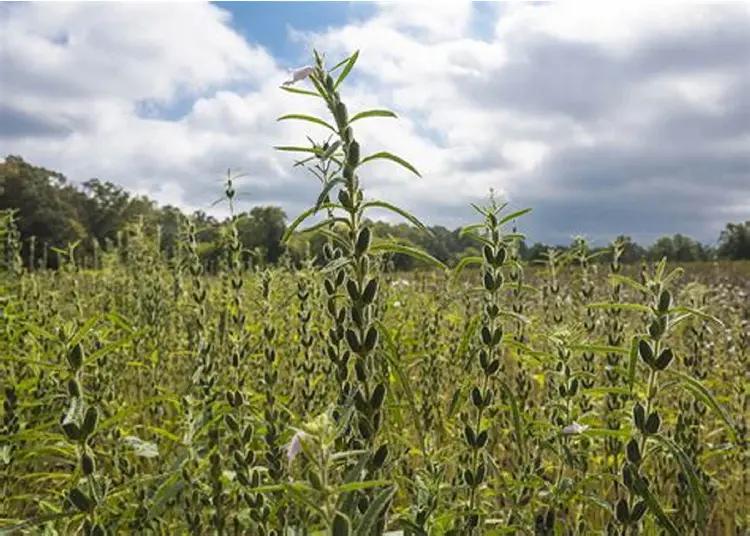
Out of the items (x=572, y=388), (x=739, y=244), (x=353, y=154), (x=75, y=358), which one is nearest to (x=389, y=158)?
(x=353, y=154)

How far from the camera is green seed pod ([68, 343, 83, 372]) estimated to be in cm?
137

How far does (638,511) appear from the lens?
1.53 m

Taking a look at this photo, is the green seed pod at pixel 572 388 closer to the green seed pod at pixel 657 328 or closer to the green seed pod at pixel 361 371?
the green seed pod at pixel 657 328

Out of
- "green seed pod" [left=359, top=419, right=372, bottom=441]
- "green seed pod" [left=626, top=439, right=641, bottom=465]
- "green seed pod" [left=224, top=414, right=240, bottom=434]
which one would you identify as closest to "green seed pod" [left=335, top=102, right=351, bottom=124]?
"green seed pod" [left=359, top=419, right=372, bottom=441]

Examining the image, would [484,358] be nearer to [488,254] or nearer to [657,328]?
[488,254]

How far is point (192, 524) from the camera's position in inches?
86.4

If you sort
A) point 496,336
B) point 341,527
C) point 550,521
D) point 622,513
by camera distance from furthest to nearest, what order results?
point 550,521, point 496,336, point 622,513, point 341,527

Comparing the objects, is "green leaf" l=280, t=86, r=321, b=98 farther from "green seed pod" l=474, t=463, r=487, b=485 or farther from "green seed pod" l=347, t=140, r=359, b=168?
"green seed pod" l=474, t=463, r=487, b=485

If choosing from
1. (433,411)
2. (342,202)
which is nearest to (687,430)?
(433,411)

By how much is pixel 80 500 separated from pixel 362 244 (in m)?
0.69

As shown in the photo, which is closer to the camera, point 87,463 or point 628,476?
point 87,463

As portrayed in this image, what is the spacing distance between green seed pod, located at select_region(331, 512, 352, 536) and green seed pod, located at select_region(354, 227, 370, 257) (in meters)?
0.47

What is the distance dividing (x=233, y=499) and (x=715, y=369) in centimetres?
419

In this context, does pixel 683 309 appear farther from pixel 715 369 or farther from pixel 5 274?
pixel 5 274
